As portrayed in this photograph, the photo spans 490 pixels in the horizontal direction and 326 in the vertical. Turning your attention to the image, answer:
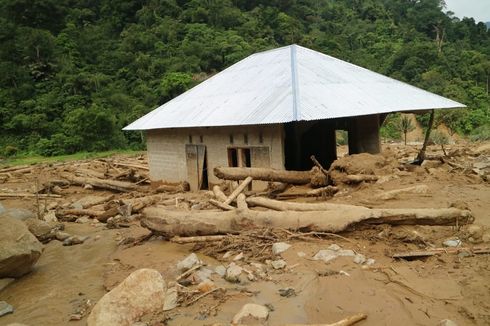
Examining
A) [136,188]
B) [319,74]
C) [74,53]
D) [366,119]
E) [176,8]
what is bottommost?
[136,188]

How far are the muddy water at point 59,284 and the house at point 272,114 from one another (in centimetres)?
539

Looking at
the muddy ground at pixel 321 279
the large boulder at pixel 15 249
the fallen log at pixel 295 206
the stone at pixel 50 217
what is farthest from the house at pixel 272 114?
the large boulder at pixel 15 249

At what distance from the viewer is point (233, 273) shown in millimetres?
6457

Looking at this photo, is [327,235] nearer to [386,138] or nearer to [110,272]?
[110,272]

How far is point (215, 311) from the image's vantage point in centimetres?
547

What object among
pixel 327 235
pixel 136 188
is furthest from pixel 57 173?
pixel 327 235

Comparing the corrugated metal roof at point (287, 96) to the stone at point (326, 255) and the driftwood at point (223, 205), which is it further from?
the stone at point (326, 255)

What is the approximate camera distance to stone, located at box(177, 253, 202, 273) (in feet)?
22.7

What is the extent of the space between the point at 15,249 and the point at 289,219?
525cm

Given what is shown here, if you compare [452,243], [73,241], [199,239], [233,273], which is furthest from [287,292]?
[73,241]

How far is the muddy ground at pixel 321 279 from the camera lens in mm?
5160

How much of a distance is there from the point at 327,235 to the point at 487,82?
1883 inches

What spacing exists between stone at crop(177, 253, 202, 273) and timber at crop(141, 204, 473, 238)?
3.67 feet

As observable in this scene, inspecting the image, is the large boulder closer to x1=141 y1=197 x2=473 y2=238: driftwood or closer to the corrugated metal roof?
x1=141 y1=197 x2=473 y2=238: driftwood
